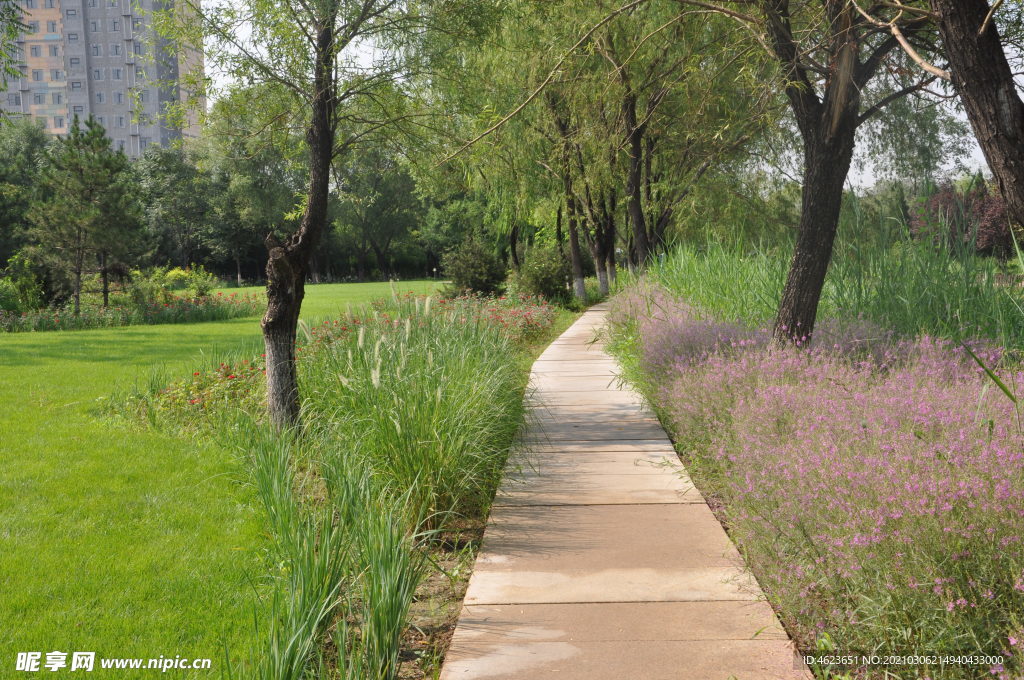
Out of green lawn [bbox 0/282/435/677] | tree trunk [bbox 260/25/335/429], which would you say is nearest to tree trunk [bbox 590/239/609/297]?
green lawn [bbox 0/282/435/677]

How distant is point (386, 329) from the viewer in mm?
7492

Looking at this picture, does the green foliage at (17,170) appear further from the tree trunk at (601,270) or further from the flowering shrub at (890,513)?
the flowering shrub at (890,513)

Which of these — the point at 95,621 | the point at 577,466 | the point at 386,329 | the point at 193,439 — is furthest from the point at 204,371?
the point at 95,621

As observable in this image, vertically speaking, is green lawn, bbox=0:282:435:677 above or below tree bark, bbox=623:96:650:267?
below

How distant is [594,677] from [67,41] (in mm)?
110249

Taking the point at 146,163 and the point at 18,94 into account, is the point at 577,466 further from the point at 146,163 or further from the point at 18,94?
the point at 18,94

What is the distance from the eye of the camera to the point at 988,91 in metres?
3.35

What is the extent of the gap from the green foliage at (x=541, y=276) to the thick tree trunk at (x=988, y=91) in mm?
19110

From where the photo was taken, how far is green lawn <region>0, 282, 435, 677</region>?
3.38 metres

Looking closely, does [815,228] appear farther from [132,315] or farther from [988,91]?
Answer: [132,315]

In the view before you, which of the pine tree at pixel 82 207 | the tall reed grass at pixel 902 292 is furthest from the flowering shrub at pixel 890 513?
the pine tree at pixel 82 207

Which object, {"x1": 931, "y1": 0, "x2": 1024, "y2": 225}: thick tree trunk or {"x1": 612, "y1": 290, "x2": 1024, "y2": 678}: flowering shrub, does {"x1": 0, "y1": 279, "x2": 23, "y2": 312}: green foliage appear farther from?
{"x1": 931, "y1": 0, "x2": 1024, "y2": 225}: thick tree trunk

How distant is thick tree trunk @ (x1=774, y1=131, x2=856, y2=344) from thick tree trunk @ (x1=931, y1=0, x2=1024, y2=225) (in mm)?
3251

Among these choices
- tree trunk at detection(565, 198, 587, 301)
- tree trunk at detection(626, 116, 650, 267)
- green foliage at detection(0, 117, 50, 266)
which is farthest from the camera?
green foliage at detection(0, 117, 50, 266)
